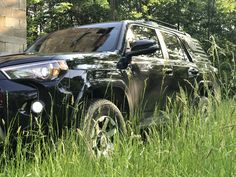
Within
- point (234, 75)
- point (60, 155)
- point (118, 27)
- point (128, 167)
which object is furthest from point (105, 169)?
point (118, 27)

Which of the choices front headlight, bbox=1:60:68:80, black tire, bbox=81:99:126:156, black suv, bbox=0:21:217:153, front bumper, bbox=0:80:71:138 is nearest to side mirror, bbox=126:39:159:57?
black suv, bbox=0:21:217:153

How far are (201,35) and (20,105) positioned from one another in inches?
627

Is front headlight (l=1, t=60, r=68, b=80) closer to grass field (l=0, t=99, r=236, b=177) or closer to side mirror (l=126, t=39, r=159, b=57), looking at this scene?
grass field (l=0, t=99, r=236, b=177)

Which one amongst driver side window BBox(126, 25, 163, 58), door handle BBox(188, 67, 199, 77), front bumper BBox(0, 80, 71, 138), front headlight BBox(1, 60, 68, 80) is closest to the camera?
front bumper BBox(0, 80, 71, 138)

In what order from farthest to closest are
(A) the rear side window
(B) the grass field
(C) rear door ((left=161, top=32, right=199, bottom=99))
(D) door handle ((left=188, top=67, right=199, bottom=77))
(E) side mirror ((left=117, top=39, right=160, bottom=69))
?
(D) door handle ((left=188, top=67, right=199, bottom=77)) → (A) the rear side window → (C) rear door ((left=161, top=32, right=199, bottom=99)) → (E) side mirror ((left=117, top=39, right=160, bottom=69)) → (B) the grass field

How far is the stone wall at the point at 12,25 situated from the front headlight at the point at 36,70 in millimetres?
5073

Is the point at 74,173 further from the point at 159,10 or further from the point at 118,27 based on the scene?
the point at 159,10

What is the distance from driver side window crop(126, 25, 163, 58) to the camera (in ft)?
16.0

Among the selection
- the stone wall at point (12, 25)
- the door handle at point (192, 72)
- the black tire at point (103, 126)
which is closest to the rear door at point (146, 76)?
the black tire at point (103, 126)

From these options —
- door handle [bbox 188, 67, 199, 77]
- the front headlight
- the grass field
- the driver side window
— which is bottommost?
the grass field

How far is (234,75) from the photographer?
3797 millimetres

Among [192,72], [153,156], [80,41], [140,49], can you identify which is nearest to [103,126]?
[153,156]

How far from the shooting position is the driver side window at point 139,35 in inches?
192

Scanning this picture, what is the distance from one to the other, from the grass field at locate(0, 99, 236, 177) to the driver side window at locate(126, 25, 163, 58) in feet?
5.09
